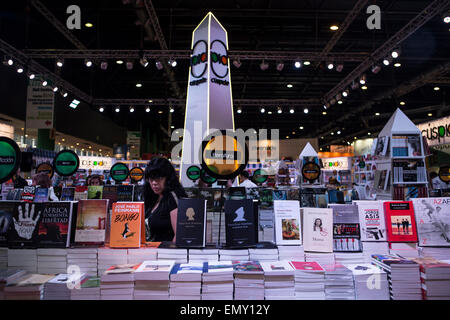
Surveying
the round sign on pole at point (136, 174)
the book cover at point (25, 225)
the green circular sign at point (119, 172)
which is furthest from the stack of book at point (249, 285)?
the round sign on pole at point (136, 174)

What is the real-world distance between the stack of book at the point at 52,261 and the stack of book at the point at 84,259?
0.03 metres

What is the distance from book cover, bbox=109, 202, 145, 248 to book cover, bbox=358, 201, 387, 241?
1.35m

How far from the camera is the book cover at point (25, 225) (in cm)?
179

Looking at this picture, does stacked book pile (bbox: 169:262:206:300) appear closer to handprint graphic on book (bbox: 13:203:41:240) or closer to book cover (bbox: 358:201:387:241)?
handprint graphic on book (bbox: 13:203:41:240)

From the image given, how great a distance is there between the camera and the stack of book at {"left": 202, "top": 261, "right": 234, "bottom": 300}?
60.2 inches

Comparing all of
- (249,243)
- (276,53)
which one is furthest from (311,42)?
(249,243)

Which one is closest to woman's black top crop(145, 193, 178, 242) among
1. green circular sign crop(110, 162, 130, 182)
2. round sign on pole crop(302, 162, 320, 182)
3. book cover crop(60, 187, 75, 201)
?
book cover crop(60, 187, 75, 201)

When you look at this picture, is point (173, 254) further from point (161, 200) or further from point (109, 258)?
point (161, 200)

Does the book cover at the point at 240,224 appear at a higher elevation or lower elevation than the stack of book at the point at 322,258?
higher

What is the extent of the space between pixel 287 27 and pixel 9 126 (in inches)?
376

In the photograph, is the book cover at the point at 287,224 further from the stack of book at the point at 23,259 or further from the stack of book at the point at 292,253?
the stack of book at the point at 23,259

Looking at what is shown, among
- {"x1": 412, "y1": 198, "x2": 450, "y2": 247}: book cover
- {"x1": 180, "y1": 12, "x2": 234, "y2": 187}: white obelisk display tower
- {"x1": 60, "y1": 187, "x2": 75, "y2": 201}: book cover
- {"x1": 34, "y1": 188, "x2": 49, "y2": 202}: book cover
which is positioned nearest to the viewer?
{"x1": 412, "y1": 198, "x2": 450, "y2": 247}: book cover
